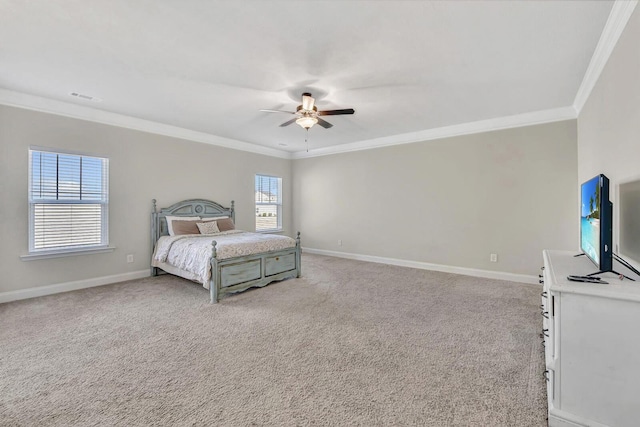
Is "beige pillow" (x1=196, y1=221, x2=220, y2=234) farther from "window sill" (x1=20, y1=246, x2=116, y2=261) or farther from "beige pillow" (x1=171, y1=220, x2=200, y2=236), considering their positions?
"window sill" (x1=20, y1=246, x2=116, y2=261)

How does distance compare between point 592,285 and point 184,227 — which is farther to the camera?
point 184,227

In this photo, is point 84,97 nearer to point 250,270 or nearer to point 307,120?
point 307,120

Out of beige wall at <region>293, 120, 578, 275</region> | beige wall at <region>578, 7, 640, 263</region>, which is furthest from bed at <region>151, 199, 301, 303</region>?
beige wall at <region>578, 7, 640, 263</region>

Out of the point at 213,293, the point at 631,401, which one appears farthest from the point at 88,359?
the point at 631,401

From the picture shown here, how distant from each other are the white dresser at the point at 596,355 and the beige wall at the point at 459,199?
3.06m

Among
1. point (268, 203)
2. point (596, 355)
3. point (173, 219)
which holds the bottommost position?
point (596, 355)

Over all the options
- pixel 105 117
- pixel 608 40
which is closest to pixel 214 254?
pixel 105 117

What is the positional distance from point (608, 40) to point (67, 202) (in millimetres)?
6118

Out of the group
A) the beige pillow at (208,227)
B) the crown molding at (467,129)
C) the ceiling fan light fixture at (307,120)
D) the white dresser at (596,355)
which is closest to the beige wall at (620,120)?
the white dresser at (596,355)

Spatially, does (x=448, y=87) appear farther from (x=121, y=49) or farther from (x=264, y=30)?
(x=121, y=49)

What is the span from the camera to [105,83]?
10.6 feet

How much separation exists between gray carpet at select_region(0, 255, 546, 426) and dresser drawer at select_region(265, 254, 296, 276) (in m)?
0.53

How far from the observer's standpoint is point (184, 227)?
4809 mm

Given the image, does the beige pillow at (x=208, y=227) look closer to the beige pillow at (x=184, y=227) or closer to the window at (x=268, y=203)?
the beige pillow at (x=184, y=227)
